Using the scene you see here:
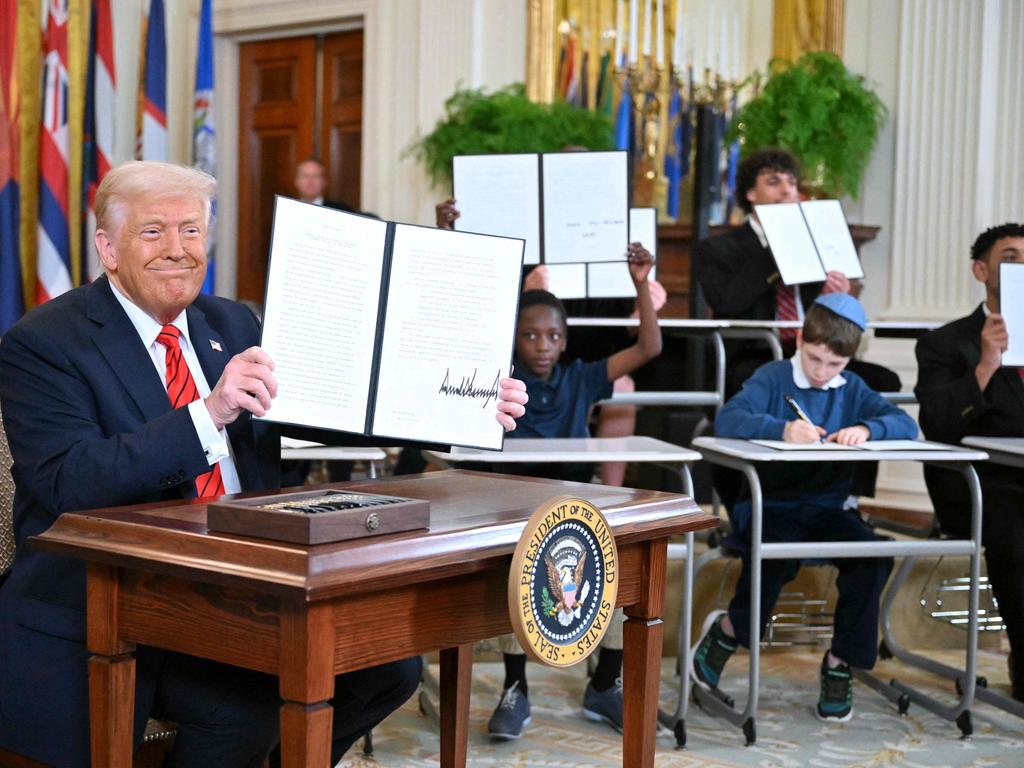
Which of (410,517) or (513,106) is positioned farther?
(513,106)

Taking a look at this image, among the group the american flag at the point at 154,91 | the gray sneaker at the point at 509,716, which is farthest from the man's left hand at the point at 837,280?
the american flag at the point at 154,91

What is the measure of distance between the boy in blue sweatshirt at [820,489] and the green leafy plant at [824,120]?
8.06 ft

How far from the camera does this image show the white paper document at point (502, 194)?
155 inches

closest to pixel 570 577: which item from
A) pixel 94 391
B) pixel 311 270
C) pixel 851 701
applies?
pixel 311 270

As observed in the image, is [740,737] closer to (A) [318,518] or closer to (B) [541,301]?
(B) [541,301]

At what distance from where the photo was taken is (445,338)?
1841mm

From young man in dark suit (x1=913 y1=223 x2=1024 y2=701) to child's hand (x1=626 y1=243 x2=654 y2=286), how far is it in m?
0.83

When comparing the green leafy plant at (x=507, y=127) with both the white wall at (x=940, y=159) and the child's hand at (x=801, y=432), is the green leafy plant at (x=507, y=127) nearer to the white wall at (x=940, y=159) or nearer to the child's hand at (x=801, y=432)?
the white wall at (x=940, y=159)

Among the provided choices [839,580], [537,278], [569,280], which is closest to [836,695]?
[839,580]

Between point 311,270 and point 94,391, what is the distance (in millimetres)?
351

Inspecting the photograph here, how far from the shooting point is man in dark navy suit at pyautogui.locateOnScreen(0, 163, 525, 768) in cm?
164

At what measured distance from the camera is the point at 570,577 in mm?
1515

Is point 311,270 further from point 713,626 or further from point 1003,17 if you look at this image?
point 1003,17

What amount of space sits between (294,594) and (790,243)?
128 inches
